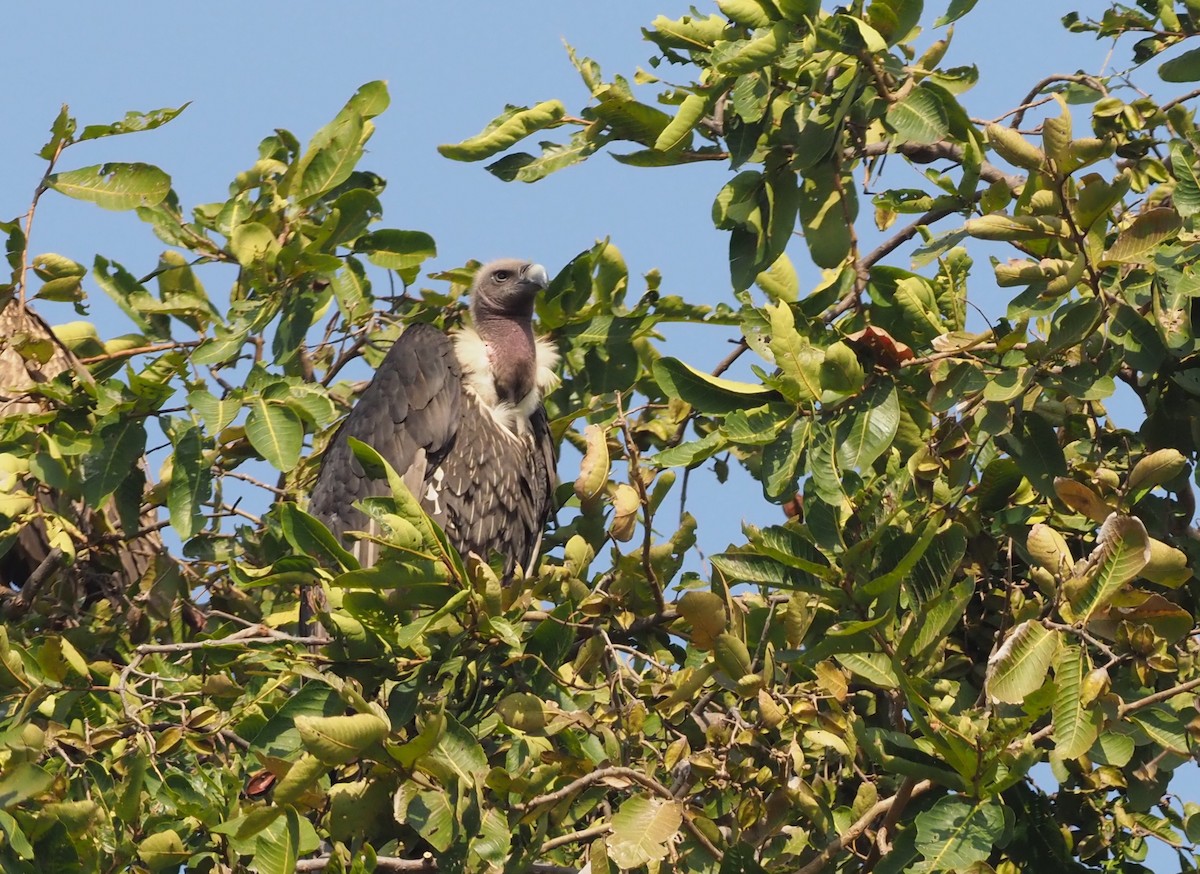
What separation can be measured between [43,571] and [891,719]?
2669 mm

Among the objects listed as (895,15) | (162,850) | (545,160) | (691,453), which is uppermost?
(895,15)

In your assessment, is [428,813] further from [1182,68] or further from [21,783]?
[1182,68]

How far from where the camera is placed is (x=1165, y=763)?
303 centimetres

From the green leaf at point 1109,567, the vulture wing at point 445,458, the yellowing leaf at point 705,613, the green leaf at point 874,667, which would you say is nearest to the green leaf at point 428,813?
the yellowing leaf at point 705,613

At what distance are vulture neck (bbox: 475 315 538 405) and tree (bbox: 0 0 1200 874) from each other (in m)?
1.43

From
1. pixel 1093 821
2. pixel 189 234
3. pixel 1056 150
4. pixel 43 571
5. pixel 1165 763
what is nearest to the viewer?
pixel 1056 150

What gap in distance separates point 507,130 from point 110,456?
136 cm

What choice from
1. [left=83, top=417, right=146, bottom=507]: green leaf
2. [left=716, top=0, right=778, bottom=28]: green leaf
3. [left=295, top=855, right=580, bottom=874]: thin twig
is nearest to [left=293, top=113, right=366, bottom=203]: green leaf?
[left=83, top=417, right=146, bottom=507]: green leaf

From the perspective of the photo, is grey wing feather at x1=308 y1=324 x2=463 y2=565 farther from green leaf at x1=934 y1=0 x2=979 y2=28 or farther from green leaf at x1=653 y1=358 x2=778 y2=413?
green leaf at x1=934 y1=0 x2=979 y2=28

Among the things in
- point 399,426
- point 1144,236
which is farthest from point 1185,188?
point 399,426

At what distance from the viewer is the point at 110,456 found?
4070 millimetres

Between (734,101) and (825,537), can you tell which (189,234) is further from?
(825,537)

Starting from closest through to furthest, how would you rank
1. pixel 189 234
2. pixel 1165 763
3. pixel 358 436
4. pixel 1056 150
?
pixel 1056 150
pixel 1165 763
pixel 189 234
pixel 358 436

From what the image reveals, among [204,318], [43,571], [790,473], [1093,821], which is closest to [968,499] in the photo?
[790,473]
